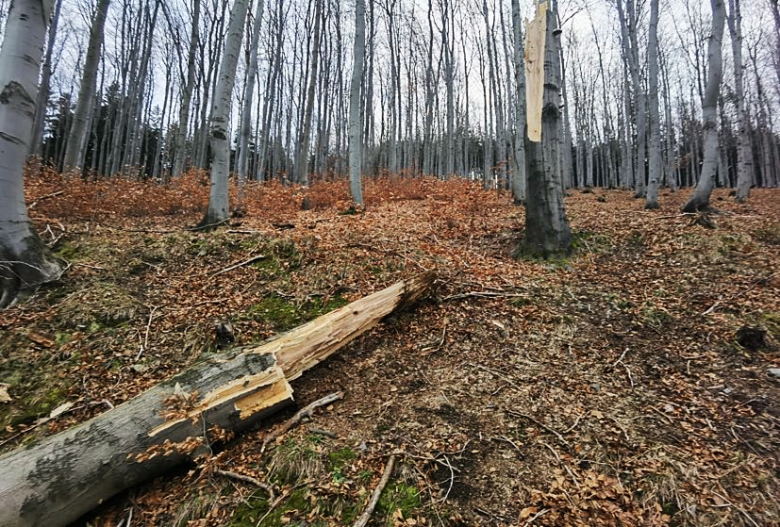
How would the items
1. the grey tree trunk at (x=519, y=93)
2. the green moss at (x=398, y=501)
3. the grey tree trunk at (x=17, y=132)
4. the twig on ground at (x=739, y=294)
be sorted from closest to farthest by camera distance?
the green moss at (x=398, y=501)
the grey tree trunk at (x=17, y=132)
the twig on ground at (x=739, y=294)
the grey tree trunk at (x=519, y=93)

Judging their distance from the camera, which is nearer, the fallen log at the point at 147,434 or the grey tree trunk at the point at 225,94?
the fallen log at the point at 147,434

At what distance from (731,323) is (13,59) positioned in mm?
9033

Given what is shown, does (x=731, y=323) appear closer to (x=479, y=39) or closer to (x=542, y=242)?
(x=542, y=242)

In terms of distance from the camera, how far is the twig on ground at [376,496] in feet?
7.75

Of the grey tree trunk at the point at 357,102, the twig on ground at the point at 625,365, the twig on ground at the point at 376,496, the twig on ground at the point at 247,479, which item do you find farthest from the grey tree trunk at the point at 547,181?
the grey tree trunk at the point at 357,102

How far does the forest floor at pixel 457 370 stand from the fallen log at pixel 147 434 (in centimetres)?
21

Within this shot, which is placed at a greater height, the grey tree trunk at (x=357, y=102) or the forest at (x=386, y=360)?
the grey tree trunk at (x=357, y=102)

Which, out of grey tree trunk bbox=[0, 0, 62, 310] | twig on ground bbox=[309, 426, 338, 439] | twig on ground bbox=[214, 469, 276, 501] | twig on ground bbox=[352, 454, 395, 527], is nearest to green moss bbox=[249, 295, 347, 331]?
twig on ground bbox=[309, 426, 338, 439]

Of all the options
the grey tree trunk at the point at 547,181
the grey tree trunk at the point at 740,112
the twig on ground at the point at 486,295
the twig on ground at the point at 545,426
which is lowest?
the twig on ground at the point at 545,426

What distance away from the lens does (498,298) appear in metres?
4.96

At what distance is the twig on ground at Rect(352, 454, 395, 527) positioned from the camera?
236cm

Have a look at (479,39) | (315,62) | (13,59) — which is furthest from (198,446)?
(479,39)

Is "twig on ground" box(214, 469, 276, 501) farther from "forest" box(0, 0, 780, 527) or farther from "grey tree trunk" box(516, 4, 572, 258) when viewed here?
"grey tree trunk" box(516, 4, 572, 258)

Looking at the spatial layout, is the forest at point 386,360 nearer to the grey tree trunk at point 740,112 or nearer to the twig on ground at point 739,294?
the twig on ground at point 739,294
